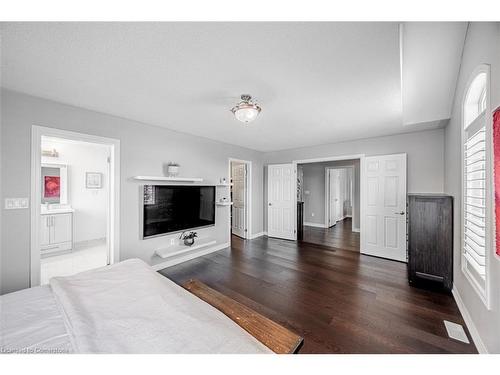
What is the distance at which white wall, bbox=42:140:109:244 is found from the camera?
4.24 m

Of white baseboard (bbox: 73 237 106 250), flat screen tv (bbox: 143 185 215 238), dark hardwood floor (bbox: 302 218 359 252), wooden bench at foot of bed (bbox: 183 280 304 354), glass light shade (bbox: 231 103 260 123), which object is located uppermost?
glass light shade (bbox: 231 103 260 123)

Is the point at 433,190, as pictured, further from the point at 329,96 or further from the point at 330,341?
the point at 330,341

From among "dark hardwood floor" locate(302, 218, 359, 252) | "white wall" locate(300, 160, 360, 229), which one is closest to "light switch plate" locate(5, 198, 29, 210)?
"dark hardwood floor" locate(302, 218, 359, 252)

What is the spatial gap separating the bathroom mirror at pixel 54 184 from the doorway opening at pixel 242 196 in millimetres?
3642

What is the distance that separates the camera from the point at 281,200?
16.7 feet

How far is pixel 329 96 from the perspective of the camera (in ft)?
7.02

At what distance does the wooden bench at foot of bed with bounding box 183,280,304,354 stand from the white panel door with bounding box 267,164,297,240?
3477mm

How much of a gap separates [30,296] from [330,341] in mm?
2205

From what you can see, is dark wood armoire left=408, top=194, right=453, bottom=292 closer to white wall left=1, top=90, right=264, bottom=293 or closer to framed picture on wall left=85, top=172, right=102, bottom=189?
white wall left=1, top=90, right=264, bottom=293

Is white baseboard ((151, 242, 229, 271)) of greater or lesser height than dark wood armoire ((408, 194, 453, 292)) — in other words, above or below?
below

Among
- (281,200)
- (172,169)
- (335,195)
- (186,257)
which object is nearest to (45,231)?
(186,257)

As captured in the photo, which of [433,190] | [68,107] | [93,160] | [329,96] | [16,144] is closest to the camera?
[16,144]
